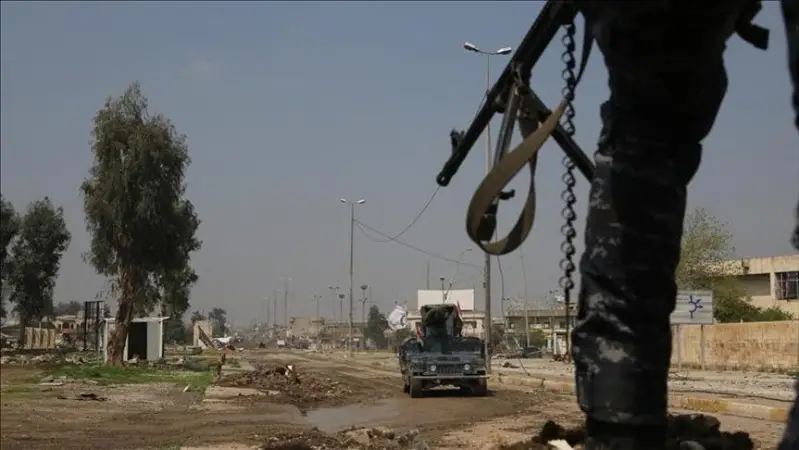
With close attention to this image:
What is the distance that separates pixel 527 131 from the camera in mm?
3854

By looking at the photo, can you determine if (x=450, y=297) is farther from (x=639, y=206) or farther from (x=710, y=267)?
→ (x=639, y=206)

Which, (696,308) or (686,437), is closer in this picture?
(686,437)

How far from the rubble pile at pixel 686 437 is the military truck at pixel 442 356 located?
59.8 ft

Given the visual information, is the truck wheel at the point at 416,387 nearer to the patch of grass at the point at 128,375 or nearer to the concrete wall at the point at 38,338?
the patch of grass at the point at 128,375

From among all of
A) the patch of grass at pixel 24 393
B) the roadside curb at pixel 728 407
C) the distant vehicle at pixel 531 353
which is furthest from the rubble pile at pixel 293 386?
the distant vehicle at pixel 531 353

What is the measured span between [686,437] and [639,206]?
1.98m

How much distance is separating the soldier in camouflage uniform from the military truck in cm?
2098

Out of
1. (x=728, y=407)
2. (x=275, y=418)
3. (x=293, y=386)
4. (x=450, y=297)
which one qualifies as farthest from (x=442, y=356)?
(x=450, y=297)

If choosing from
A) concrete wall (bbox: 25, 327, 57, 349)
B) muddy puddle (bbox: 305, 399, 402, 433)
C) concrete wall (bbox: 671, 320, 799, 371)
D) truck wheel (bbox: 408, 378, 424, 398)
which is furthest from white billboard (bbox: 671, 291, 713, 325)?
concrete wall (bbox: 25, 327, 57, 349)

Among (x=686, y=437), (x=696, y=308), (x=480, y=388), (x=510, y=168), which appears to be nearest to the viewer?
(x=510, y=168)

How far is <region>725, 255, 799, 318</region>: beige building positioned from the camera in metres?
52.4

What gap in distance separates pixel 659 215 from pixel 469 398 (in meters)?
20.7

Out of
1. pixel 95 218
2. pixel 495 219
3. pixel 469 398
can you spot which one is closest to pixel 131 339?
pixel 95 218

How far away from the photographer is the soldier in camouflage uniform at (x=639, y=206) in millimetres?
2814
